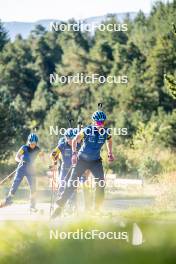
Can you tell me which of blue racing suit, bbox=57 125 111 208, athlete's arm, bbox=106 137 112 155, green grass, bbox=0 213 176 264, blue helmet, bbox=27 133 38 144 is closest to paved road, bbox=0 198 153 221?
blue racing suit, bbox=57 125 111 208

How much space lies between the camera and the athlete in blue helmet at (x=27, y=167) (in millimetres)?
9391

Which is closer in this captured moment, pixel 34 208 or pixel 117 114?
pixel 34 208

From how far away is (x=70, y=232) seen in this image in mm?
7621

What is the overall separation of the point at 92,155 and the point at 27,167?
1775 millimetres

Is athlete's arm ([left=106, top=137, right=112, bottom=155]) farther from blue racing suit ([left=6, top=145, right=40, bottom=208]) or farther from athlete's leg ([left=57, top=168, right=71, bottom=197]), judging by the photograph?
blue racing suit ([left=6, top=145, right=40, bottom=208])

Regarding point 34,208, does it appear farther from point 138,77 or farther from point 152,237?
point 138,77

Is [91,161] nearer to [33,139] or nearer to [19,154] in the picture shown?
[33,139]

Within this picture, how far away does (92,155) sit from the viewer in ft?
27.4

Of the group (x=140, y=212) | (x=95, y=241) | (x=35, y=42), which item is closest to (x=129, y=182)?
(x=140, y=212)

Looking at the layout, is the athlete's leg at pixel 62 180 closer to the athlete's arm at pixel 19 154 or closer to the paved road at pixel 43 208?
the paved road at pixel 43 208

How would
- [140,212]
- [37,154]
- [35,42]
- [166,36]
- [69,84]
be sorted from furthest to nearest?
[35,42], [166,36], [37,154], [69,84], [140,212]

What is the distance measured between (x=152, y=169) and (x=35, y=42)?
385 cm

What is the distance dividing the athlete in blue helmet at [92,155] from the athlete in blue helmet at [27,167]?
866mm

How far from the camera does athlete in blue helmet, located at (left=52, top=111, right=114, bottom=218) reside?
8.20 m
